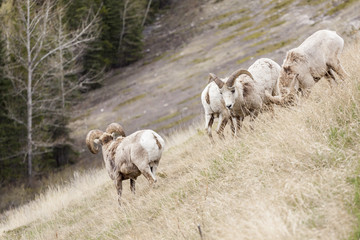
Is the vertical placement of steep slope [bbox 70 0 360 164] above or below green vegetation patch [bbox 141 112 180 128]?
above

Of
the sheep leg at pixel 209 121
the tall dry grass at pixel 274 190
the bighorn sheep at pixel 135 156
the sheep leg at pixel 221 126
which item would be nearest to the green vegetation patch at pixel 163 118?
the sheep leg at pixel 209 121

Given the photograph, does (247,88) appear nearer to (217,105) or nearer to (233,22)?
(217,105)

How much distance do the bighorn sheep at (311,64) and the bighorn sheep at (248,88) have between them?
0.69m

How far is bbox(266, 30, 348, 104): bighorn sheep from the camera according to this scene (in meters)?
7.64

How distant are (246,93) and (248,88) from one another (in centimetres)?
13

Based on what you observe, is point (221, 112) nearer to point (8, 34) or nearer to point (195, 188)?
point (195, 188)

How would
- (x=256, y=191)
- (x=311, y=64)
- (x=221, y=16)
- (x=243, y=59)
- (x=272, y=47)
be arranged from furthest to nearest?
(x=221, y=16) → (x=243, y=59) → (x=272, y=47) → (x=311, y=64) → (x=256, y=191)

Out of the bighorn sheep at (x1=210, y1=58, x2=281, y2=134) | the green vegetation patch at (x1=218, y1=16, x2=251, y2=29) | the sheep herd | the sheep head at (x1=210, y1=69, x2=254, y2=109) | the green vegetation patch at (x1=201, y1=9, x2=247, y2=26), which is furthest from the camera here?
the green vegetation patch at (x1=201, y1=9, x2=247, y2=26)

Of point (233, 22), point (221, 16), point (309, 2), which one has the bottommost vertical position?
point (233, 22)

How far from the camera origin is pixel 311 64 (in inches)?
307

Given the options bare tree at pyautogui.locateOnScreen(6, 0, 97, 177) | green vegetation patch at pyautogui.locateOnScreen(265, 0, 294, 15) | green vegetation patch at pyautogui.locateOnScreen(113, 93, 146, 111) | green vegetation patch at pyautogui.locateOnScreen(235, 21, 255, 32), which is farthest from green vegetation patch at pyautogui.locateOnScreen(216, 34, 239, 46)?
bare tree at pyautogui.locateOnScreen(6, 0, 97, 177)

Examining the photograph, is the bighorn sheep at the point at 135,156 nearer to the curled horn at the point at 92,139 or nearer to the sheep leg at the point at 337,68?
the curled horn at the point at 92,139

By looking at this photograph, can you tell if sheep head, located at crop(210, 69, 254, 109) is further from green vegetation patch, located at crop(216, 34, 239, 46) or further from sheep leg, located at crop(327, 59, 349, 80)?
green vegetation patch, located at crop(216, 34, 239, 46)

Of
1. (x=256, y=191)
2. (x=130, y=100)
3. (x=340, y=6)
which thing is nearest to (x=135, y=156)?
(x=256, y=191)
